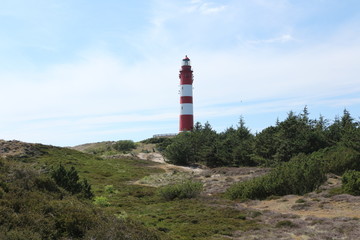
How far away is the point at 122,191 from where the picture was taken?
97.8 ft

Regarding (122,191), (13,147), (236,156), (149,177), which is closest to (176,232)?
(122,191)

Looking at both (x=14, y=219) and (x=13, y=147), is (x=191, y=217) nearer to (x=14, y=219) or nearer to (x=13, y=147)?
(x=14, y=219)

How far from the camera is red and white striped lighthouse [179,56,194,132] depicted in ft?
220

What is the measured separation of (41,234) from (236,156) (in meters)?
45.5

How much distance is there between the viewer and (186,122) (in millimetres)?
67750

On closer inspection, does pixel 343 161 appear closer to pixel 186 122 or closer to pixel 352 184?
pixel 352 184

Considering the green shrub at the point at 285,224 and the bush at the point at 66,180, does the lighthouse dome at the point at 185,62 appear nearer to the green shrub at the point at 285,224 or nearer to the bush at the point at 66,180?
the bush at the point at 66,180

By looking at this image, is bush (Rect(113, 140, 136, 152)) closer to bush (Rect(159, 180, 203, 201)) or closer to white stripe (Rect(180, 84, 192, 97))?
white stripe (Rect(180, 84, 192, 97))

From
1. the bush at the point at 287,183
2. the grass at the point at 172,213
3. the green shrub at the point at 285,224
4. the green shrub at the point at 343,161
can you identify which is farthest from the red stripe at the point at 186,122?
the green shrub at the point at 285,224

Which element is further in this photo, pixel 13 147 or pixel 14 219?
pixel 13 147

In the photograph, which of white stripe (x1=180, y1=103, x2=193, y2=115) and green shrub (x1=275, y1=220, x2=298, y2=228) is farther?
white stripe (x1=180, y1=103, x2=193, y2=115)

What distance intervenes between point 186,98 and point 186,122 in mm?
5286

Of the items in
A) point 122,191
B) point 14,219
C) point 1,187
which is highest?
point 1,187

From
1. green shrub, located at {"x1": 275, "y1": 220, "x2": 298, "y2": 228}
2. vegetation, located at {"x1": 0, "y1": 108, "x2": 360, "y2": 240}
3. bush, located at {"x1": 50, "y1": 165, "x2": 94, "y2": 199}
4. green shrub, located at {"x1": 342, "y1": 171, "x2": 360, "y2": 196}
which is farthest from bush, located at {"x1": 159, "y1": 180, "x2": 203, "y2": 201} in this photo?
green shrub, located at {"x1": 342, "y1": 171, "x2": 360, "y2": 196}
